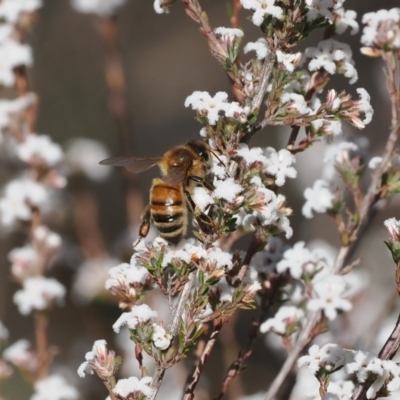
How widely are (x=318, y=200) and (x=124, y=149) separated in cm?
112

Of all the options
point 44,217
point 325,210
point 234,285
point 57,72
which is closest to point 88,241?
point 44,217

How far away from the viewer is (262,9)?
1.65 m

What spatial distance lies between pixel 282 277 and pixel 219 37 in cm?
68

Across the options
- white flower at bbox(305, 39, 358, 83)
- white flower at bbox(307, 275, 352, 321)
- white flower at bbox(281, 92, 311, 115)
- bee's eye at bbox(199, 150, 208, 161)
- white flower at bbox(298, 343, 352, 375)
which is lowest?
white flower at bbox(298, 343, 352, 375)

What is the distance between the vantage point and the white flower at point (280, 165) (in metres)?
1.72

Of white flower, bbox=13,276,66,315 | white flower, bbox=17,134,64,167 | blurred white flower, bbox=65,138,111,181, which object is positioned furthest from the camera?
blurred white flower, bbox=65,138,111,181

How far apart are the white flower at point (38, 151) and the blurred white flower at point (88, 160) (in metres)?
0.78

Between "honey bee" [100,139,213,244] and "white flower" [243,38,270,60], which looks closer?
"white flower" [243,38,270,60]

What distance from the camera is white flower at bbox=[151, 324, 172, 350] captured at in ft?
5.07

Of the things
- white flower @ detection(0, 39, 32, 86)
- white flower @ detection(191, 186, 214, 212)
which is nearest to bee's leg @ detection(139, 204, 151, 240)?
white flower @ detection(191, 186, 214, 212)

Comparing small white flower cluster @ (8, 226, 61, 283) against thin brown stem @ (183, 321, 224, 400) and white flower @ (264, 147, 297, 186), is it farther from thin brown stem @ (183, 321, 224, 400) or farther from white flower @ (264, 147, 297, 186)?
white flower @ (264, 147, 297, 186)

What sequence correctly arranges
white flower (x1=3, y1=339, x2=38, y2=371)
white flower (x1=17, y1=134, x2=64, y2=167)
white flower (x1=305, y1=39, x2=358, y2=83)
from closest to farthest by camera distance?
white flower (x1=305, y1=39, x2=358, y2=83) < white flower (x1=3, y1=339, x2=38, y2=371) < white flower (x1=17, y1=134, x2=64, y2=167)

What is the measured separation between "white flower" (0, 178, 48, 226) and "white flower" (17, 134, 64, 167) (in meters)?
0.09

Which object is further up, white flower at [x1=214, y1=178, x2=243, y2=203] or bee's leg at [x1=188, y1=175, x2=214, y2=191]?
bee's leg at [x1=188, y1=175, x2=214, y2=191]
